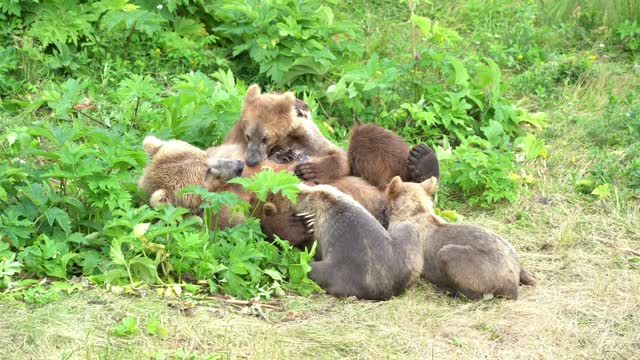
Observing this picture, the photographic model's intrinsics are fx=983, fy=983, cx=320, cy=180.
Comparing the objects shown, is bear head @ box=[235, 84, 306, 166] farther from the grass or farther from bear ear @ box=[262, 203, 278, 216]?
the grass

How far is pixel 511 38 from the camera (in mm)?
12492

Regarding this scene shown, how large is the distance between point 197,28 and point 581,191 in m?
4.46

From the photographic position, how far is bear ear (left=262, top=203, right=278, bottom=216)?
7.22 m

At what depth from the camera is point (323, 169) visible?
789 centimetres

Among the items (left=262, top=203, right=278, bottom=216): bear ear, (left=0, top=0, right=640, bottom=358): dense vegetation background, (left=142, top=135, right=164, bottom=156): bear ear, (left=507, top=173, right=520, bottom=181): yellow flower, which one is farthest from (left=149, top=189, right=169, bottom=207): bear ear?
(left=507, top=173, right=520, bottom=181): yellow flower

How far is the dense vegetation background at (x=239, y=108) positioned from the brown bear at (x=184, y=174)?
0.46 ft

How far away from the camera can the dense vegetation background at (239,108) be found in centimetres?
652

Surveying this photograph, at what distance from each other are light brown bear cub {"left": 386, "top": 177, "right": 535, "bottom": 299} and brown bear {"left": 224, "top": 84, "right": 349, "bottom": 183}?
0.84 m

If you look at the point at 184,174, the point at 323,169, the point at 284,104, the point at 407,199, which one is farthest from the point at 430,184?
the point at 184,174

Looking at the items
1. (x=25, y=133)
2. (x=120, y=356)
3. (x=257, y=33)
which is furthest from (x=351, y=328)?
(x=257, y=33)

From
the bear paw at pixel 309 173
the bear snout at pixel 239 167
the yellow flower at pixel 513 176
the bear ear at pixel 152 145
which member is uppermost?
the bear ear at pixel 152 145

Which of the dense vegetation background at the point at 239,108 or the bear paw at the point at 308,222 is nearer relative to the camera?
the dense vegetation background at the point at 239,108

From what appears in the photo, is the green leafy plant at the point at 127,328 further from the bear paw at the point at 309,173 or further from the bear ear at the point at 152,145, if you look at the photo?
the bear paw at the point at 309,173

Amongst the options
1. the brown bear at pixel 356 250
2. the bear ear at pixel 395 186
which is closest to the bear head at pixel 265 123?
the brown bear at pixel 356 250
